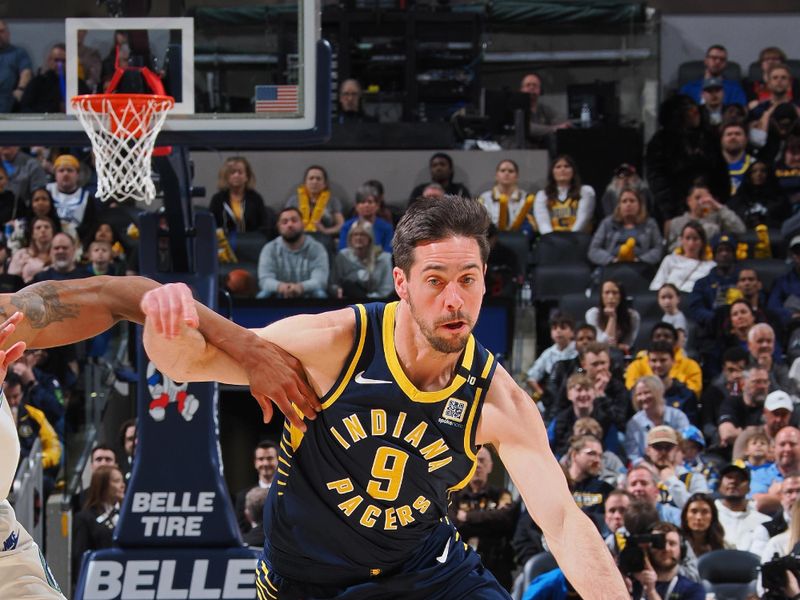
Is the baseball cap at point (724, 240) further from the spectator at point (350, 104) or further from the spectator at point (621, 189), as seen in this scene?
the spectator at point (350, 104)

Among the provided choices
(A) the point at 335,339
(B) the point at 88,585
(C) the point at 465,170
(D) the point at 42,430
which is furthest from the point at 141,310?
(C) the point at 465,170

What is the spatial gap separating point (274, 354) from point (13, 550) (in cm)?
111

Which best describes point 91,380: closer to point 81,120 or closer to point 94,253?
point 94,253

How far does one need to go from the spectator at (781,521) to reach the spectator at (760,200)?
4.93 meters

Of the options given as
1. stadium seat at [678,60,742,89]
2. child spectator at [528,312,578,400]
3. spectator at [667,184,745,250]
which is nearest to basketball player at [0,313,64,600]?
child spectator at [528,312,578,400]

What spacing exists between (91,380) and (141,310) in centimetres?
643

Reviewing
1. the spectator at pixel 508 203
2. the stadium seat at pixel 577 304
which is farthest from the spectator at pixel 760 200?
the stadium seat at pixel 577 304

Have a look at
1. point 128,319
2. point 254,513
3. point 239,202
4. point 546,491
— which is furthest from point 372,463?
point 239,202

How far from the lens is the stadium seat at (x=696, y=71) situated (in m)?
16.1

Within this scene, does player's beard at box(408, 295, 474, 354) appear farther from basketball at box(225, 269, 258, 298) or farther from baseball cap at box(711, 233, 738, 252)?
baseball cap at box(711, 233, 738, 252)

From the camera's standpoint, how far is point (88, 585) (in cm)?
867

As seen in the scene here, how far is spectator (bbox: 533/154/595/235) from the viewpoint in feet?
44.6

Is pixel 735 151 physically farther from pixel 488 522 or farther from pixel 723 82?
pixel 488 522

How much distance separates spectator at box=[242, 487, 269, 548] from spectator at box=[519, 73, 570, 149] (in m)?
6.56
